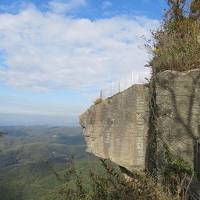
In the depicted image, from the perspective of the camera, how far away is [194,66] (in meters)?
11.3

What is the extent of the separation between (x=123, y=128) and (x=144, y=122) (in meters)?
1.01

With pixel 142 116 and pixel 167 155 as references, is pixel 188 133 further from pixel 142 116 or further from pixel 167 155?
pixel 142 116

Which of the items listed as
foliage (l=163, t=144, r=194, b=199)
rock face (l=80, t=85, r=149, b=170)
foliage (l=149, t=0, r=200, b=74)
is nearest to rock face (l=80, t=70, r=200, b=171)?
rock face (l=80, t=85, r=149, b=170)

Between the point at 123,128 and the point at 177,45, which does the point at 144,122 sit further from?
the point at 177,45

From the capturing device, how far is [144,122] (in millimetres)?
13328

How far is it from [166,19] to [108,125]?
478cm

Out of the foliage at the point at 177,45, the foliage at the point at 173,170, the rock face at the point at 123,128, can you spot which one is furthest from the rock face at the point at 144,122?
the foliage at the point at 177,45

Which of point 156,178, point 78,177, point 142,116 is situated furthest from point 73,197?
point 142,116

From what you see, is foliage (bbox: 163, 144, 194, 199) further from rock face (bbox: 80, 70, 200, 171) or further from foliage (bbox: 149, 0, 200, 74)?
foliage (bbox: 149, 0, 200, 74)

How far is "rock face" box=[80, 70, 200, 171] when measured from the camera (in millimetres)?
10562

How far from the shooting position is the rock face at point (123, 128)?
13.4 meters

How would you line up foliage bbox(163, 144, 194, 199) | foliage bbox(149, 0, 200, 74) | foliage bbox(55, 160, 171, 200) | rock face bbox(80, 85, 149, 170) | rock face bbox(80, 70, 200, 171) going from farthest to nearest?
rock face bbox(80, 85, 149, 170), foliage bbox(149, 0, 200, 74), rock face bbox(80, 70, 200, 171), foliage bbox(163, 144, 194, 199), foliage bbox(55, 160, 171, 200)

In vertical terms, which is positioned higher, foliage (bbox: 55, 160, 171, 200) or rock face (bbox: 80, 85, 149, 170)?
rock face (bbox: 80, 85, 149, 170)

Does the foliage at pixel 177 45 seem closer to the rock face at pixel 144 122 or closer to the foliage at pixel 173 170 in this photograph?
the rock face at pixel 144 122
